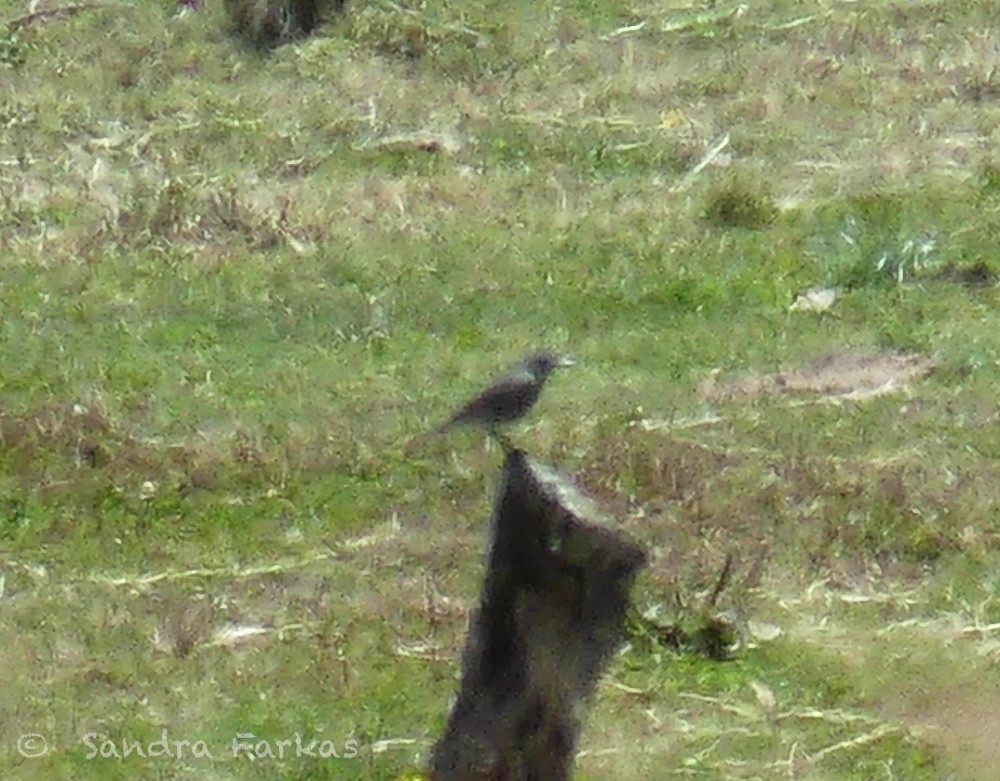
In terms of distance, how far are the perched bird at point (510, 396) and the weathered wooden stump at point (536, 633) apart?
132 millimetres

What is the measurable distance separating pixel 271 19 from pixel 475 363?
3.05ft

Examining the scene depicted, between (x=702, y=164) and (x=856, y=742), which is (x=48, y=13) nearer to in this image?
(x=702, y=164)

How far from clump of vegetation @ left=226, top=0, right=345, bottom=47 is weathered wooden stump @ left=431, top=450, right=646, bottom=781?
1.16 m

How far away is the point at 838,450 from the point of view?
2.94m

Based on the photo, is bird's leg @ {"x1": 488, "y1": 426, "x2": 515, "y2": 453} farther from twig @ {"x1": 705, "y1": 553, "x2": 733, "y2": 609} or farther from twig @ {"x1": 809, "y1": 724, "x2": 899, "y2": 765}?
twig @ {"x1": 809, "y1": 724, "x2": 899, "y2": 765}

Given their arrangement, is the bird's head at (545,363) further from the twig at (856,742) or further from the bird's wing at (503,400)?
the twig at (856,742)

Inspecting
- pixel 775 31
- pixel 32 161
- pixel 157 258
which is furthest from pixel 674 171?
pixel 32 161

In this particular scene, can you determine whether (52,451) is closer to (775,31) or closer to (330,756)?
(330,756)

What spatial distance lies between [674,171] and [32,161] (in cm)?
129

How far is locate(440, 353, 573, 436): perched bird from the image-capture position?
9.68ft

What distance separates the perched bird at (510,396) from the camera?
295 cm

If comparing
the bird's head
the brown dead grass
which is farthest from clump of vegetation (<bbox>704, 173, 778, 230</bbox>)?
the bird's head

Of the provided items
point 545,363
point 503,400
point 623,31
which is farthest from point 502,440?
point 623,31

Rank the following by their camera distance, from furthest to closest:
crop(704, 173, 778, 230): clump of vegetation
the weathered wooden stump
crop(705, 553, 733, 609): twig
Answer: crop(704, 173, 778, 230): clump of vegetation
crop(705, 553, 733, 609): twig
the weathered wooden stump
